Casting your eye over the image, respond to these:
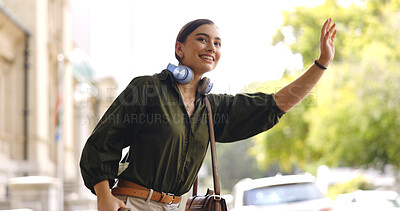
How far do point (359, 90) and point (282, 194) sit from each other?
9.83 meters

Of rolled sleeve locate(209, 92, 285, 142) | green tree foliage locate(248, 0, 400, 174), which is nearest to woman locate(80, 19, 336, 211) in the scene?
rolled sleeve locate(209, 92, 285, 142)

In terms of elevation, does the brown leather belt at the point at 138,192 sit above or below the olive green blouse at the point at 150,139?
below

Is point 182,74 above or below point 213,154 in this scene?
above

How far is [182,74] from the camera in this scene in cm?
243

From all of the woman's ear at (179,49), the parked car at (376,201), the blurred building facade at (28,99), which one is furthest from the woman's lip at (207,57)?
the blurred building facade at (28,99)

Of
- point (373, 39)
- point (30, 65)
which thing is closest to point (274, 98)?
point (30, 65)

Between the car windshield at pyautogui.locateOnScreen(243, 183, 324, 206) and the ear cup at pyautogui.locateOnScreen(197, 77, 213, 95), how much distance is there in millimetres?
6033

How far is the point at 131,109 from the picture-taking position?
232 centimetres

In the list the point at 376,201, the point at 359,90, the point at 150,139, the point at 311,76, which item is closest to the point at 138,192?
the point at 150,139

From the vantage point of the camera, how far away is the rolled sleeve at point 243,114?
2620 millimetres

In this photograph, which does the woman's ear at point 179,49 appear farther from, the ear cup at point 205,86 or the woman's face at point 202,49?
the ear cup at point 205,86

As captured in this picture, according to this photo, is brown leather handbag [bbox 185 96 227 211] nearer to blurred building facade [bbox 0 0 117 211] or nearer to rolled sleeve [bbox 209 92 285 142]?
rolled sleeve [bbox 209 92 285 142]

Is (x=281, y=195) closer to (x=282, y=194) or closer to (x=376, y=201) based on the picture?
(x=282, y=194)

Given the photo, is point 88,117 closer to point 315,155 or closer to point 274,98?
point 315,155
